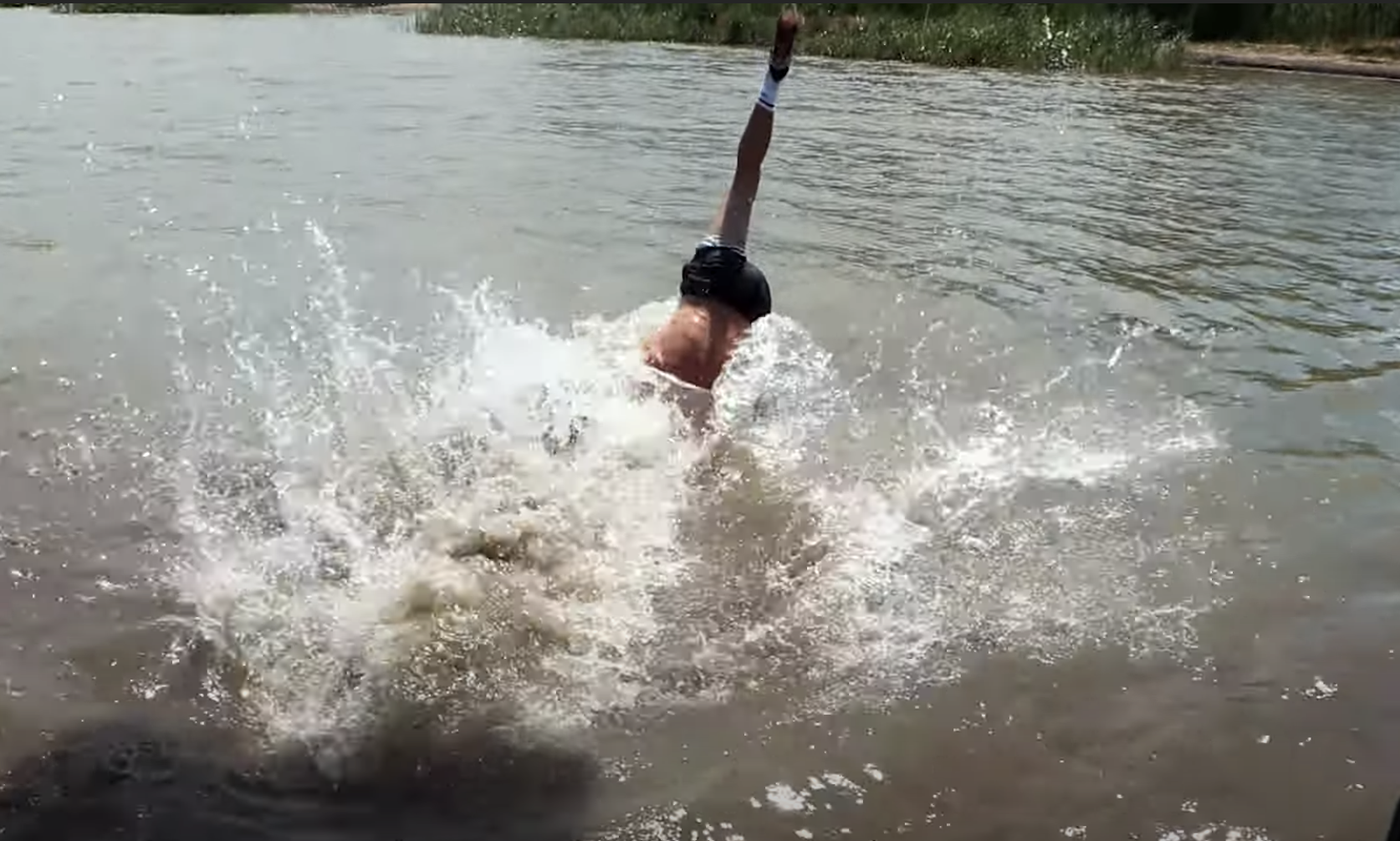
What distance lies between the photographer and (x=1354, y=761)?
3.46 meters

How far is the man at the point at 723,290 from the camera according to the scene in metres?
5.75

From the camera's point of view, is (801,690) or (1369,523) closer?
(801,690)

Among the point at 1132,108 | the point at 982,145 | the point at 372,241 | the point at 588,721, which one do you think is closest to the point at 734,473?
the point at 588,721

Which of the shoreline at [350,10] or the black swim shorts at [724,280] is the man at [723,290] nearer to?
the black swim shorts at [724,280]

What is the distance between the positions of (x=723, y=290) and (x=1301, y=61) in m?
23.7

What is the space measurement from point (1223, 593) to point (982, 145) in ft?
33.6

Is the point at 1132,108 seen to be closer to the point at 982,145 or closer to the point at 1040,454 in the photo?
the point at 982,145

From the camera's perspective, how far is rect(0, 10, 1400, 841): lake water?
3.45 m

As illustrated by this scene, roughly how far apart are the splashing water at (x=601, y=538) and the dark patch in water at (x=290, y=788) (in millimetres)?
167

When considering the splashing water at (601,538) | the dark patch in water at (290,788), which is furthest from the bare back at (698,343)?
the dark patch in water at (290,788)

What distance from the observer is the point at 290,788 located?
10.6ft

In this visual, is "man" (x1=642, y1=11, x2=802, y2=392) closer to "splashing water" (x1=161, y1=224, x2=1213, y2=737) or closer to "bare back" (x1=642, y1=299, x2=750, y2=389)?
"bare back" (x1=642, y1=299, x2=750, y2=389)

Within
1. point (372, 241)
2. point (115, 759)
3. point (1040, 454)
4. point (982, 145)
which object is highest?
point (982, 145)

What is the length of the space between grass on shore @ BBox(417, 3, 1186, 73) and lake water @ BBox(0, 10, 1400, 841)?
12625mm
